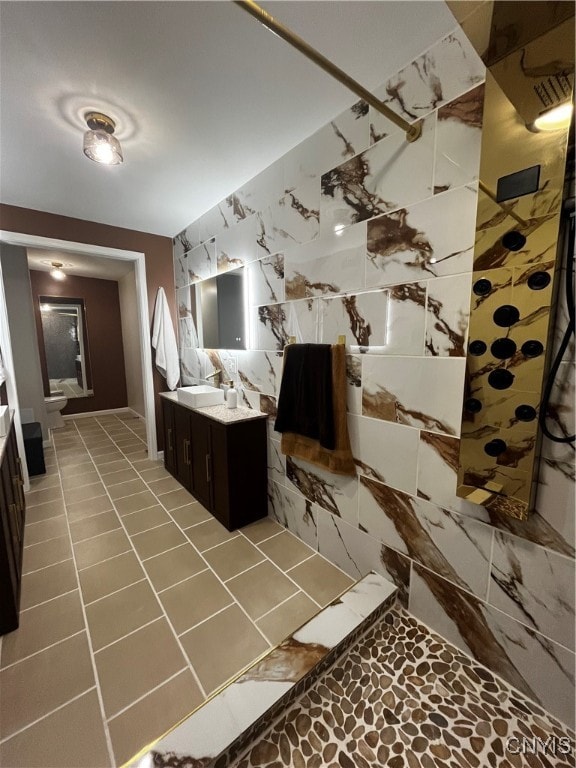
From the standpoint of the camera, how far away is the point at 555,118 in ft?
3.14

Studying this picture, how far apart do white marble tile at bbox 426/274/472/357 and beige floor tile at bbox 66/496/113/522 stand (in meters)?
2.76

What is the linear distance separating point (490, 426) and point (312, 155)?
176 cm

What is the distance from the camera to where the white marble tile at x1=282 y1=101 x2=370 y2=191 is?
1534 mm

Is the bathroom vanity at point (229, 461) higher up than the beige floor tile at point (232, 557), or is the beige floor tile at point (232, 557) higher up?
the bathroom vanity at point (229, 461)

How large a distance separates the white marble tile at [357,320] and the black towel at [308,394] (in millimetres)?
121

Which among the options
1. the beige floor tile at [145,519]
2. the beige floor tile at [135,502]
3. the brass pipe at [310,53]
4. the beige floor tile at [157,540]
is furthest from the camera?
the beige floor tile at [135,502]

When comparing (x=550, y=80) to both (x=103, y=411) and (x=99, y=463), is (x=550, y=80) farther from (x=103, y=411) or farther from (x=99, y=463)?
(x=103, y=411)

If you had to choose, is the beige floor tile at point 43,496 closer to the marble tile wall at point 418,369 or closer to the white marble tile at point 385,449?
the marble tile wall at point 418,369

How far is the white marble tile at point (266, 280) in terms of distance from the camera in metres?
2.08

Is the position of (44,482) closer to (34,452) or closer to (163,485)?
(34,452)

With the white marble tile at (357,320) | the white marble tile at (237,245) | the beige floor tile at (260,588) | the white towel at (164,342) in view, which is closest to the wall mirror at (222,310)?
the white marble tile at (237,245)

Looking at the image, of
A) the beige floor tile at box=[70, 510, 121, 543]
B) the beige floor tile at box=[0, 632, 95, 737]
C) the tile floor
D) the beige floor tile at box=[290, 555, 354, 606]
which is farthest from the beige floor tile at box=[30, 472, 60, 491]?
the beige floor tile at box=[290, 555, 354, 606]

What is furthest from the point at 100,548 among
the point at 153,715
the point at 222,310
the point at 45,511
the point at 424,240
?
the point at 424,240

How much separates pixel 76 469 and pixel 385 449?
11.0 ft
